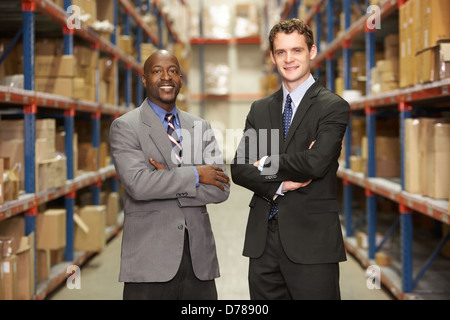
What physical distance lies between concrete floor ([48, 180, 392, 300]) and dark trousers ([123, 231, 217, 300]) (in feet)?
4.30

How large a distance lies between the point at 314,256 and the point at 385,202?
19.0 feet

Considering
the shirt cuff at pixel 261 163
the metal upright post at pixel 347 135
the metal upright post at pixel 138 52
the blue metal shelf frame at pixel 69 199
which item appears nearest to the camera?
the shirt cuff at pixel 261 163

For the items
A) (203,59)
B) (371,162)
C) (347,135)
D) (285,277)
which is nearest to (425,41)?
(371,162)

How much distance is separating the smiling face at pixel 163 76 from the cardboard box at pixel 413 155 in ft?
7.19

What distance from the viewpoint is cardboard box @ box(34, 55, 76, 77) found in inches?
175

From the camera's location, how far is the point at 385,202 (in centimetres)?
741

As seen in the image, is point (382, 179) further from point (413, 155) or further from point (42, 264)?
point (42, 264)

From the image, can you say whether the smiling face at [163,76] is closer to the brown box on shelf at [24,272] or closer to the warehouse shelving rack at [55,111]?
the warehouse shelving rack at [55,111]

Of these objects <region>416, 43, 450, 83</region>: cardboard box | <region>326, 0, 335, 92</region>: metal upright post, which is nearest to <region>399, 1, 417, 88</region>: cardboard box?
<region>416, 43, 450, 83</region>: cardboard box

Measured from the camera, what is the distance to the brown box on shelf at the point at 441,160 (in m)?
3.30

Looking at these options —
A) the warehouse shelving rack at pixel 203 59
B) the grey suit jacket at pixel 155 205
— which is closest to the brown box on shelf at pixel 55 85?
the grey suit jacket at pixel 155 205

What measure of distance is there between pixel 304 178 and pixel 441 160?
1761 millimetres

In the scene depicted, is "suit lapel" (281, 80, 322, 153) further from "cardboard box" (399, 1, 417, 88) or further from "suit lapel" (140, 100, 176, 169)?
"cardboard box" (399, 1, 417, 88)
